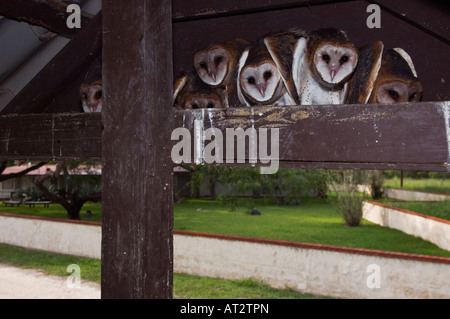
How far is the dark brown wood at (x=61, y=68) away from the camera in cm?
177

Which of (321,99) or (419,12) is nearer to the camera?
(419,12)

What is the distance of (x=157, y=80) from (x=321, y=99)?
1.99 feet

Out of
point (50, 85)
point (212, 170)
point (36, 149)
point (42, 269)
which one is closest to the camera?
point (36, 149)

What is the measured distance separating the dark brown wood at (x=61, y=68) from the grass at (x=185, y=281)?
6.21 meters

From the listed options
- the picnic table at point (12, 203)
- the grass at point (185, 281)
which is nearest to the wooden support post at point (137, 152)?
the grass at point (185, 281)

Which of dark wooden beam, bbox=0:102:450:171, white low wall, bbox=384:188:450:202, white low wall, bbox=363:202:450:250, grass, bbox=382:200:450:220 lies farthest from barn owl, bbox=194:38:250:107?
white low wall, bbox=384:188:450:202

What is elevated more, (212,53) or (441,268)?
(212,53)

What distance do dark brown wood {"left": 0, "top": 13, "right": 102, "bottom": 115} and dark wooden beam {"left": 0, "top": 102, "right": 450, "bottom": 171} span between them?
0.40 metres

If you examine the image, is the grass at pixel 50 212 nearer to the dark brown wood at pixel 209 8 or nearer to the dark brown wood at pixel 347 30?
the dark brown wood at pixel 347 30

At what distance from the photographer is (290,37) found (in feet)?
5.51

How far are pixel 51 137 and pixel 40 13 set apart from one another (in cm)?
81

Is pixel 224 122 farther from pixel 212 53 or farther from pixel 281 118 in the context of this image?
pixel 212 53

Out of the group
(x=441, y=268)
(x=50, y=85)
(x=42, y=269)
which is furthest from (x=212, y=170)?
(x=50, y=85)

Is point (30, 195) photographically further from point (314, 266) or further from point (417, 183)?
point (417, 183)
